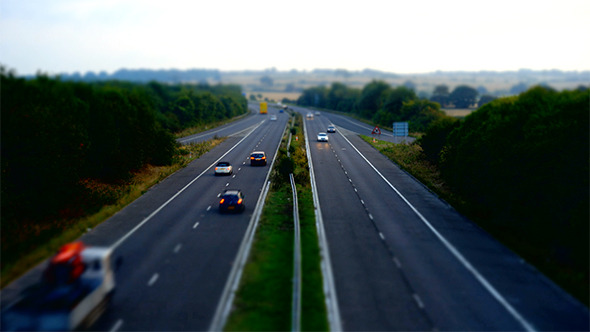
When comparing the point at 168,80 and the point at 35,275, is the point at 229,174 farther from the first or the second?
the point at 35,275

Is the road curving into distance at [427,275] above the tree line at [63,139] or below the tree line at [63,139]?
below

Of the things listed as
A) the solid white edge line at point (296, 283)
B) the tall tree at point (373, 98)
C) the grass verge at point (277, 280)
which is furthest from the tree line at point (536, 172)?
the tall tree at point (373, 98)

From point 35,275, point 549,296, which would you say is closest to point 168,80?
point 35,275

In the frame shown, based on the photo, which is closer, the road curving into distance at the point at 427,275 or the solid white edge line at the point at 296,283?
the solid white edge line at the point at 296,283

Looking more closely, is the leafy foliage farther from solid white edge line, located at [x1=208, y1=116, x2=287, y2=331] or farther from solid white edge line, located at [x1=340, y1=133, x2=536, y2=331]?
solid white edge line, located at [x1=208, y1=116, x2=287, y2=331]

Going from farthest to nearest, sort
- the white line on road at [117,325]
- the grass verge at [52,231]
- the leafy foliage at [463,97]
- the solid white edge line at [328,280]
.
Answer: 1. the leafy foliage at [463,97]
2. the grass verge at [52,231]
3. the solid white edge line at [328,280]
4. the white line on road at [117,325]

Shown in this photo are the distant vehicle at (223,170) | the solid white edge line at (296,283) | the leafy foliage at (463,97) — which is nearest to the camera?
the solid white edge line at (296,283)

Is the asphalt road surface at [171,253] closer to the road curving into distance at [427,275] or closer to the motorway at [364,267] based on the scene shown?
the motorway at [364,267]

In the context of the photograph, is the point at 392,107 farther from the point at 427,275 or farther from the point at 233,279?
the point at 233,279

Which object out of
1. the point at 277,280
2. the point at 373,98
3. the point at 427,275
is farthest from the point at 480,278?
the point at 373,98
